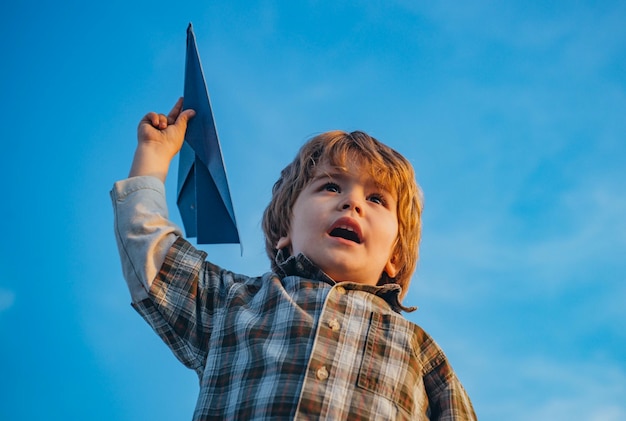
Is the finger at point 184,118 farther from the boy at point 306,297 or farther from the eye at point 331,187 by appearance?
the eye at point 331,187

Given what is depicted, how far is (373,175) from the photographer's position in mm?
3350

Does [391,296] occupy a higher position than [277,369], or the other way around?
[391,296]

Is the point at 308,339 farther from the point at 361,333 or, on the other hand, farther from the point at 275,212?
the point at 275,212

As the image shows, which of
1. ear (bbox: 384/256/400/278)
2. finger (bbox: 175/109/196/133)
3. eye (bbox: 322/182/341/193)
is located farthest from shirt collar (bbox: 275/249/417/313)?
finger (bbox: 175/109/196/133)

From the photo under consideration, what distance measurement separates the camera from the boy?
8.52 feet

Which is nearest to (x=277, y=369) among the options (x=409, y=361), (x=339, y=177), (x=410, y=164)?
(x=409, y=361)

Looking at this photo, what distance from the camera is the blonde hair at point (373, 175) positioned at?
341 cm

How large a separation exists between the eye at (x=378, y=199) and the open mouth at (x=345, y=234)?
0.24 metres

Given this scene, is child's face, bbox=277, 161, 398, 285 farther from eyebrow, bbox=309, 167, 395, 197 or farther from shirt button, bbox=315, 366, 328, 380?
shirt button, bbox=315, 366, 328, 380

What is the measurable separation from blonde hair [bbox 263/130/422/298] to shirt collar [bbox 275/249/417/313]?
6.4 inches

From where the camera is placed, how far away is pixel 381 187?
3352 mm

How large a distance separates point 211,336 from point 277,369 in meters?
0.41

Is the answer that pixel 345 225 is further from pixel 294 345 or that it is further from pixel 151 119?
pixel 151 119

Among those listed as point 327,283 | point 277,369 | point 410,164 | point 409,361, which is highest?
point 410,164
